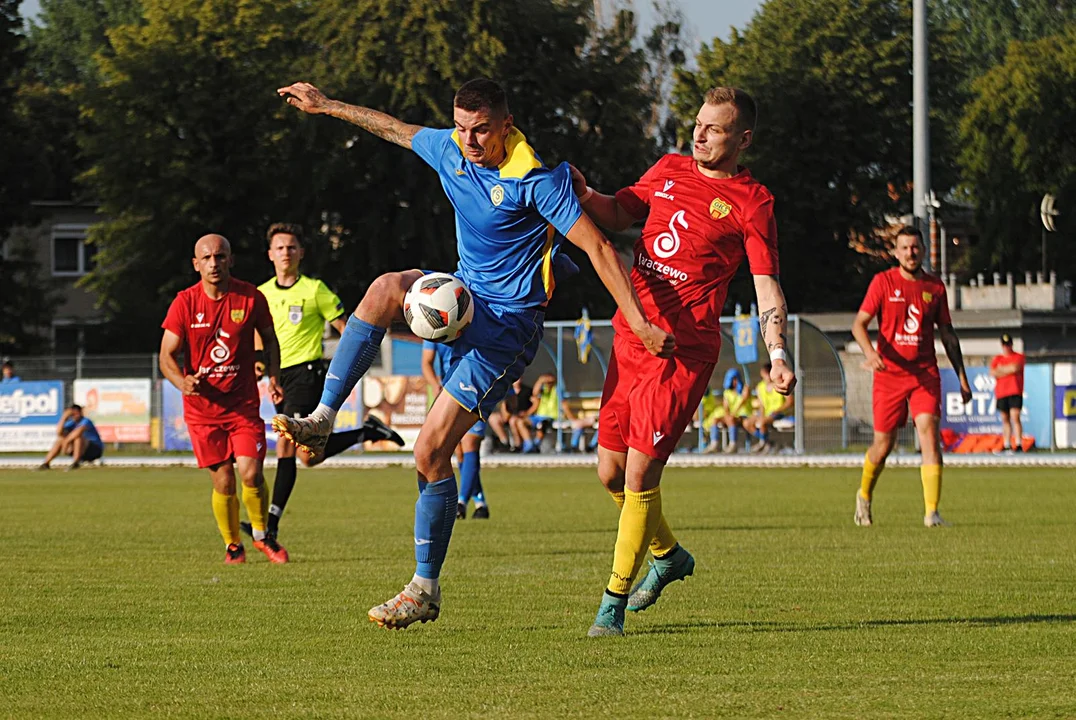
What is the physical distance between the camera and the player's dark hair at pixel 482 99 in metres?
7.15

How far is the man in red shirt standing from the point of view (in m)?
29.3

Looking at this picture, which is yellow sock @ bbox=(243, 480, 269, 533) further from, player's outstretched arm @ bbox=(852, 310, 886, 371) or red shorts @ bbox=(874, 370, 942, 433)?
red shorts @ bbox=(874, 370, 942, 433)

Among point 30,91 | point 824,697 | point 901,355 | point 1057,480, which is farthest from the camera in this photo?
point 30,91

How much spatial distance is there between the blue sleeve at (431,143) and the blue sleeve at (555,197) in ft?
1.71

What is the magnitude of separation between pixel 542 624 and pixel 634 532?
0.68m

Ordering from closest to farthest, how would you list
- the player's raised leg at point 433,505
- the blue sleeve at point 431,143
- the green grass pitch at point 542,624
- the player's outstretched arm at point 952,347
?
1. the green grass pitch at point 542,624
2. the player's raised leg at point 433,505
3. the blue sleeve at point 431,143
4. the player's outstretched arm at point 952,347

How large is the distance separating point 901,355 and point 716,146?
7.15 metres

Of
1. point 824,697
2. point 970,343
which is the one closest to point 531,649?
point 824,697

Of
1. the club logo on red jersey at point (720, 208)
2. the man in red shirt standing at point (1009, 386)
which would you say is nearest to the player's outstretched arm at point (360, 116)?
the club logo on red jersey at point (720, 208)

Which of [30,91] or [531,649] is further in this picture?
[30,91]

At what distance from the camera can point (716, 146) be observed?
7.57 m

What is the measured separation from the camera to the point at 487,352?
24.2 ft

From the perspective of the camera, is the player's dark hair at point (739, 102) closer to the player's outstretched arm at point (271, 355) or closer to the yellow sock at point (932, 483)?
the player's outstretched arm at point (271, 355)

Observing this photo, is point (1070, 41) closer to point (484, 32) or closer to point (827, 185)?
point (827, 185)
